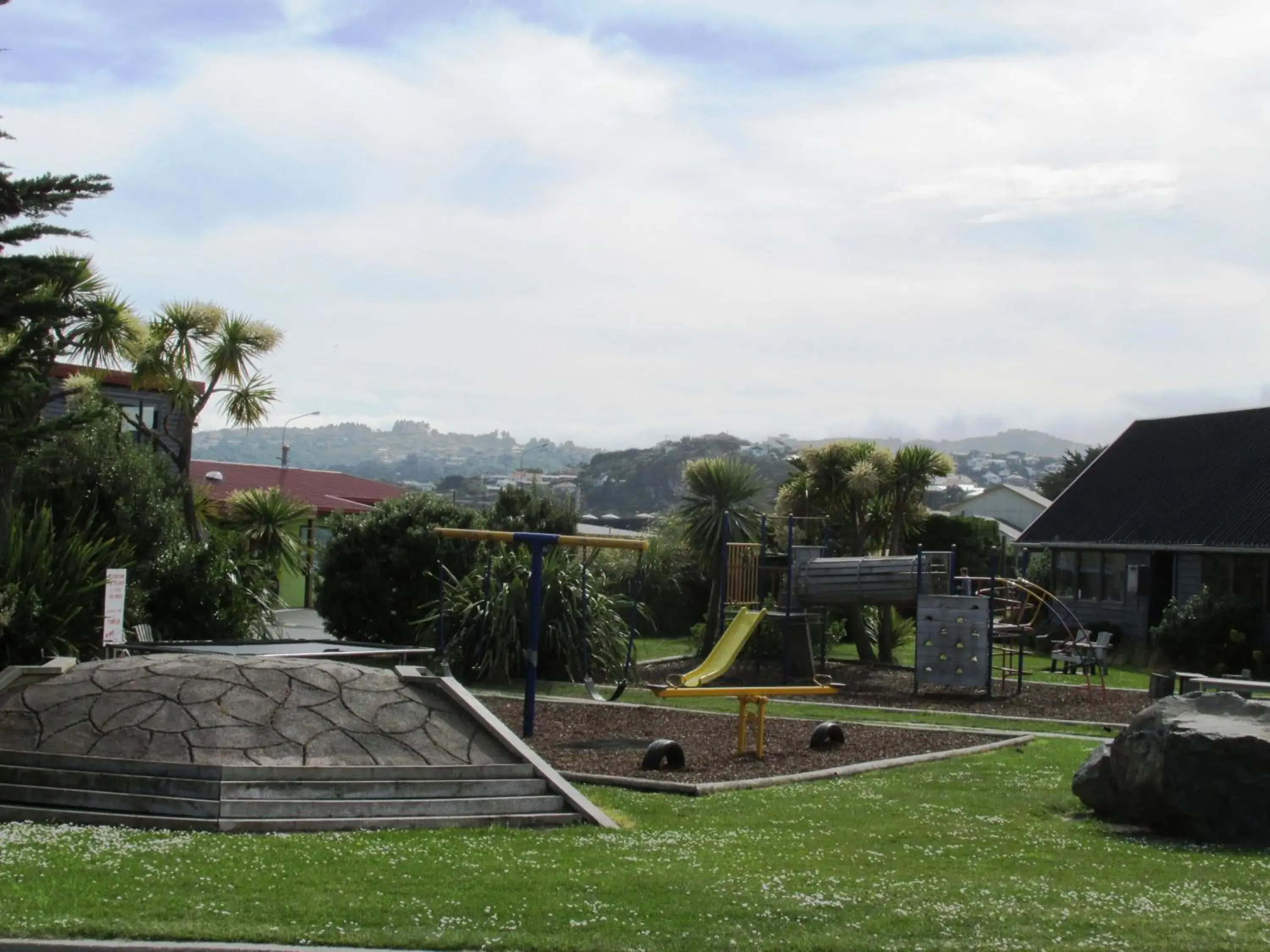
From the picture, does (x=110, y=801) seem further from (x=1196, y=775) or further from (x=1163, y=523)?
(x=1163, y=523)

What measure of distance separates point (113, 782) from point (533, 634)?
567 centimetres

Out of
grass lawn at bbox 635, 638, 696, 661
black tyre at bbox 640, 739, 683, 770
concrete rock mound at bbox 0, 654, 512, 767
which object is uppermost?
concrete rock mound at bbox 0, 654, 512, 767

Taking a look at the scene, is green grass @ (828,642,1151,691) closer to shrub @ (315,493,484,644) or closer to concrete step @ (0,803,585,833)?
shrub @ (315,493,484,644)

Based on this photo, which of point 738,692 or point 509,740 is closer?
point 509,740

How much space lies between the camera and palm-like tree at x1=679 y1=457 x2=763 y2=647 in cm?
3158

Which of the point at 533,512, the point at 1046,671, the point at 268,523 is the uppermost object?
the point at 533,512

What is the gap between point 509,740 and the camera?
11.5m

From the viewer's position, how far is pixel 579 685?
22.5m

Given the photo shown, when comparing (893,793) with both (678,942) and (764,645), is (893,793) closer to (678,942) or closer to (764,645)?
(678,942)

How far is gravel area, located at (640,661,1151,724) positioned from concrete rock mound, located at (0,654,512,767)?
433 inches

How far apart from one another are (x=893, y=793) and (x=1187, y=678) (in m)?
3.28

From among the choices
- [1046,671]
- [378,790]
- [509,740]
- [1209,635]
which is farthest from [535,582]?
[1209,635]

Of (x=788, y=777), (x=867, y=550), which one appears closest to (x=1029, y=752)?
(x=788, y=777)

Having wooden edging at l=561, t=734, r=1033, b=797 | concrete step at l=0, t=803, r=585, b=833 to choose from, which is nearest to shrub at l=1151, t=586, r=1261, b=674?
wooden edging at l=561, t=734, r=1033, b=797
